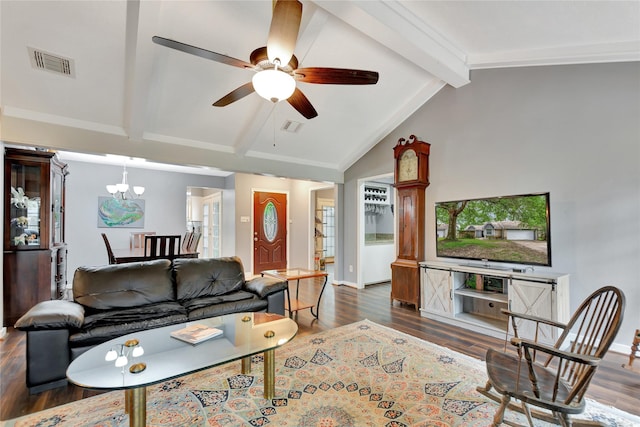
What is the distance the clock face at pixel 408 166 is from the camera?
14.9ft

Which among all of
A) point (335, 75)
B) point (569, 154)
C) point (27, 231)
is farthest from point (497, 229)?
point (27, 231)

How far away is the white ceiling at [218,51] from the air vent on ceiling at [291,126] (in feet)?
0.32

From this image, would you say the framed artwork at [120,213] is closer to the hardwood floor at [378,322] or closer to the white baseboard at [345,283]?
the hardwood floor at [378,322]

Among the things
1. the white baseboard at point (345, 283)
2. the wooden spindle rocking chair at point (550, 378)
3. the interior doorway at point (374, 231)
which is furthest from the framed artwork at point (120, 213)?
the wooden spindle rocking chair at point (550, 378)

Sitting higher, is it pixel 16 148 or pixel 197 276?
pixel 16 148

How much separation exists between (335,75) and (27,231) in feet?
14.0

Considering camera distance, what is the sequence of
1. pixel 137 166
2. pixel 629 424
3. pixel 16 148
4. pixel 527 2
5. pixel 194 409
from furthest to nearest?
pixel 137 166 < pixel 16 148 < pixel 527 2 < pixel 194 409 < pixel 629 424

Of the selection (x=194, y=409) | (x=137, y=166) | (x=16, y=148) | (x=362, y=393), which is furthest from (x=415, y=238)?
(x=137, y=166)

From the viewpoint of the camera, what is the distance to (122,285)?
3.01 m

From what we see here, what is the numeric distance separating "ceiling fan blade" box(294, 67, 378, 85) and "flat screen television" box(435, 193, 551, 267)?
2.41 meters

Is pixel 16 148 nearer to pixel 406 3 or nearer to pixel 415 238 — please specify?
pixel 406 3

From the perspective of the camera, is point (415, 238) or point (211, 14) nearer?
point (211, 14)

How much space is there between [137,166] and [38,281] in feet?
11.0

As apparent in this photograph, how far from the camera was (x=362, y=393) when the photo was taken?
222cm
